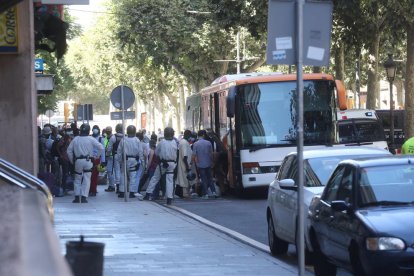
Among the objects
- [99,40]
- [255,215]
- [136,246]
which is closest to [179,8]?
[99,40]

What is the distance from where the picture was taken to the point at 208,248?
13781mm

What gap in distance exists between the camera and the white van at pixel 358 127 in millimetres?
29969

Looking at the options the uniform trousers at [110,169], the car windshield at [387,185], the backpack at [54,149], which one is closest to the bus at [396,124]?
the uniform trousers at [110,169]

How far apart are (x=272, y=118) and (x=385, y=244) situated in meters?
15.8

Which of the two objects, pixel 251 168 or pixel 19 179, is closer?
pixel 19 179

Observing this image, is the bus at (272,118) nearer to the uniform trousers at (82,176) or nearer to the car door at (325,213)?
the uniform trousers at (82,176)

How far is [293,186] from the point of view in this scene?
11727 millimetres

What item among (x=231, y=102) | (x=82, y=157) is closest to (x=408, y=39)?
(x=231, y=102)

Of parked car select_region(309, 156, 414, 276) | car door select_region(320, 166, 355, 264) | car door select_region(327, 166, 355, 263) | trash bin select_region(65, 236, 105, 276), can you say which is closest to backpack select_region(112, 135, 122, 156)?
parked car select_region(309, 156, 414, 276)

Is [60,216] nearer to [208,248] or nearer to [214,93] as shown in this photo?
[208,248]

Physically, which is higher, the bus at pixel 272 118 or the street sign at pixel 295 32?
the street sign at pixel 295 32

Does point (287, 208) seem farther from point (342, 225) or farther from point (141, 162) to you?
point (141, 162)

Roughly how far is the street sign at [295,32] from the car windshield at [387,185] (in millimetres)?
1775

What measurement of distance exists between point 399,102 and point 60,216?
A: 60.4 meters
